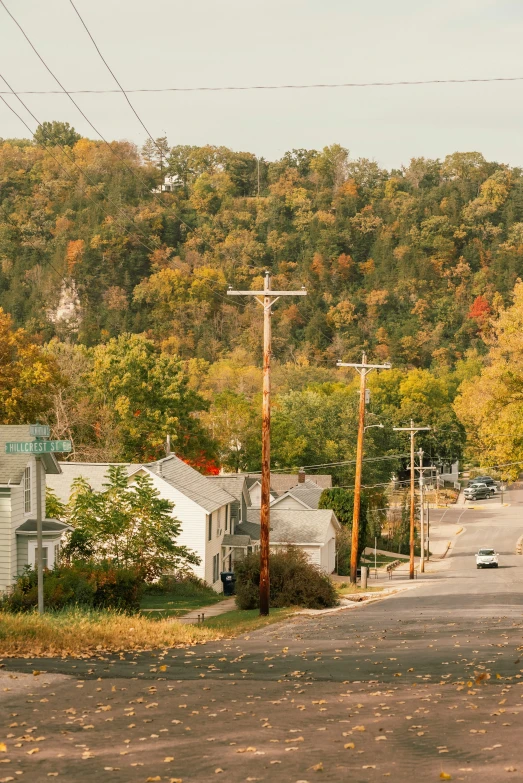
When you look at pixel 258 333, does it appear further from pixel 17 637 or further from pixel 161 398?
pixel 17 637

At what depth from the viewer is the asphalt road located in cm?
1031

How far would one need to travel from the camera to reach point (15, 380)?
5903 centimetres

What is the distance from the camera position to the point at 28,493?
36375 millimetres

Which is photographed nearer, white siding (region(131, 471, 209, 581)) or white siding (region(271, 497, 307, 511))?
white siding (region(131, 471, 209, 581))

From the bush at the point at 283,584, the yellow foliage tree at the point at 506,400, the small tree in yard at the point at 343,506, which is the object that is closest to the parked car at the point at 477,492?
the small tree in yard at the point at 343,506

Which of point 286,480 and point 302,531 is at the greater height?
point 286,480

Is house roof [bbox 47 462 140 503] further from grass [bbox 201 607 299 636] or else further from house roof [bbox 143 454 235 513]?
grass [bbox 201 607 299 636]

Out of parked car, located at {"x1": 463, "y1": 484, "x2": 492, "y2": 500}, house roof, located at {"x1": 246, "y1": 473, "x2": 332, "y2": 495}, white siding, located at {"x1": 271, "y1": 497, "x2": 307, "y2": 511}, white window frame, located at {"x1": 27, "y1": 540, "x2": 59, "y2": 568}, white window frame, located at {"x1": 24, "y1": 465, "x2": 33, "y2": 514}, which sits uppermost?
white window frame, located at {"x1": 24, "y1": 465, "x2": 33, "y2": 514}

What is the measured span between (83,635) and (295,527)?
149 feet

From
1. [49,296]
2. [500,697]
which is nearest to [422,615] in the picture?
[500,697]

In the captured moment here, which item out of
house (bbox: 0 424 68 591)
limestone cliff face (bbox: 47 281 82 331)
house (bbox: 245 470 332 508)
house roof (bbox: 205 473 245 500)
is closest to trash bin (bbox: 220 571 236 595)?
house roof (bbox: 205 473 245 500)

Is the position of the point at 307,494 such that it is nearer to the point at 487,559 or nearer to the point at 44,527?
the point at 487,559

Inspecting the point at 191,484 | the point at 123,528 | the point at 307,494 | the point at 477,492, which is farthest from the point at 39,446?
the point at 477,492

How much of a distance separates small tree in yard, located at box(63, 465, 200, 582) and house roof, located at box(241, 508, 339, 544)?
2011 cm
